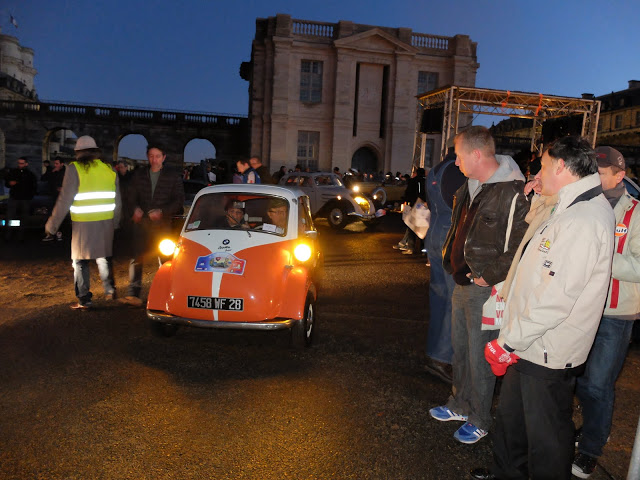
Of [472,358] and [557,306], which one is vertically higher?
[557,306]

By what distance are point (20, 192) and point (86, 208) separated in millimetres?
6476

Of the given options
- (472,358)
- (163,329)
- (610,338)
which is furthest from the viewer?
(163,329)

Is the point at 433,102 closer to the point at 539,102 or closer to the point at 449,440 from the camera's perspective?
the point at 539,102

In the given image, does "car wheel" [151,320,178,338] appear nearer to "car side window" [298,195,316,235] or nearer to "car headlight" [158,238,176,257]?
"car headlight" [158,238,176,257]

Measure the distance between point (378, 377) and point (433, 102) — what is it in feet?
64.2

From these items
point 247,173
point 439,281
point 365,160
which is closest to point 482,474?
point 439,281

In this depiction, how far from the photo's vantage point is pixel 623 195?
329cm

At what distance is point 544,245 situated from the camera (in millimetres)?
2467

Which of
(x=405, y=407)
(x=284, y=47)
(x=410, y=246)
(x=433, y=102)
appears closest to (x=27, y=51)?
(x=284, y=47)

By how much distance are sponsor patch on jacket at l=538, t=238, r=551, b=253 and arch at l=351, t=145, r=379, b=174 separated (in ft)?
104

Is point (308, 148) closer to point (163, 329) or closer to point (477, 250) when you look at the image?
point (163, 329)

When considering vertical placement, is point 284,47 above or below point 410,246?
above

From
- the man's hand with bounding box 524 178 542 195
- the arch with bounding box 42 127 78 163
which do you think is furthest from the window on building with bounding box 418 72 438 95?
the man's hand with bounding box 524 178 542 195

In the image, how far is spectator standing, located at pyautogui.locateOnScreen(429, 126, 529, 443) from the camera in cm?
327
